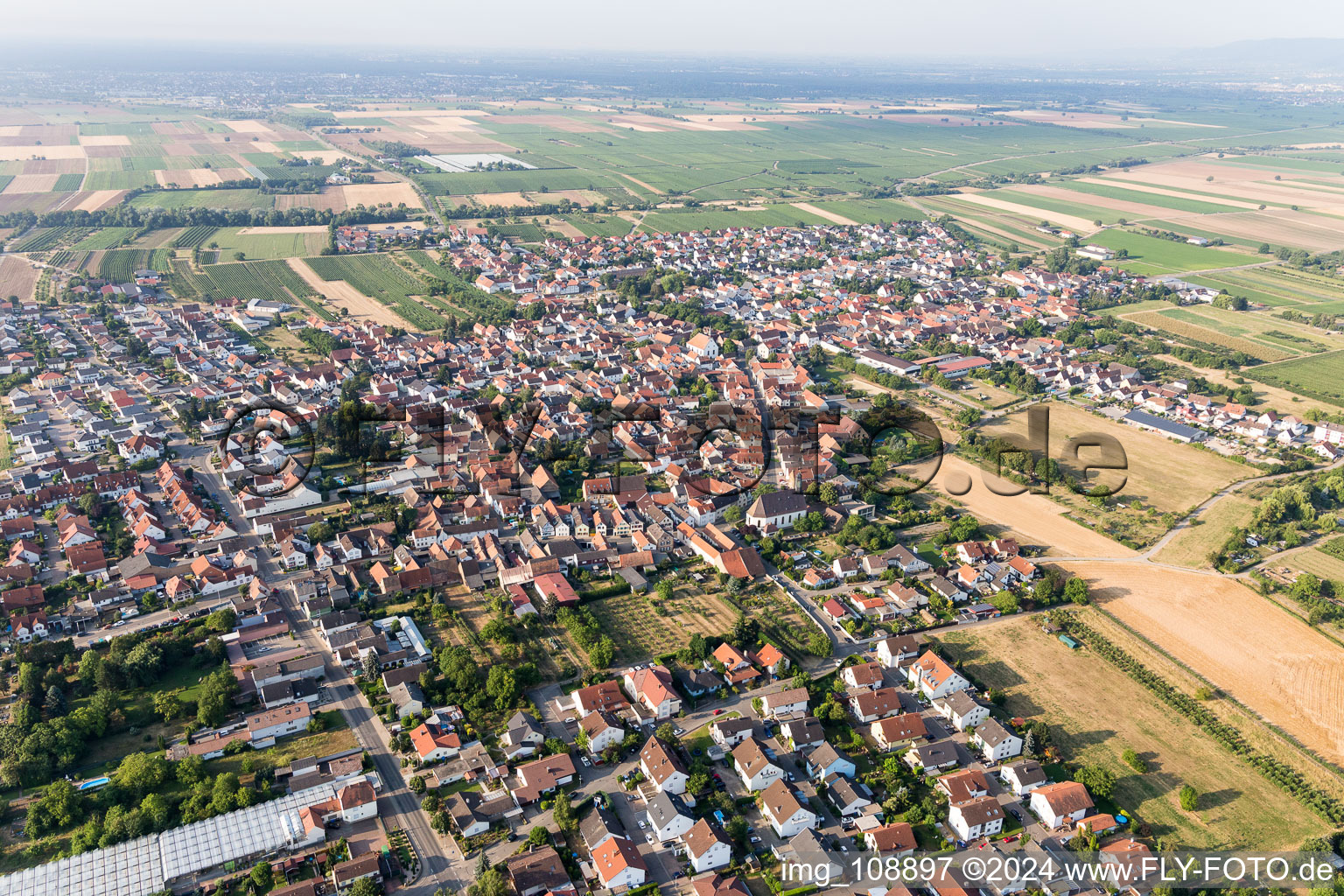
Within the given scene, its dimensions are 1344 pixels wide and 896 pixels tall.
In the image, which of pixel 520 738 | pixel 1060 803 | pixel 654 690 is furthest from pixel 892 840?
pixel 520 738

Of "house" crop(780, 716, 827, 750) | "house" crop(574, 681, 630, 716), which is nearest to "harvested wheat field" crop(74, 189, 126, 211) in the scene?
"house" crop(574, 681, 630, 716)

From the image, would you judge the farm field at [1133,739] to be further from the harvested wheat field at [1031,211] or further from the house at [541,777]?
the harvested wheat field at [1031,211]

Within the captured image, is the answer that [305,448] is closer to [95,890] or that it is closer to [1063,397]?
[95,890]

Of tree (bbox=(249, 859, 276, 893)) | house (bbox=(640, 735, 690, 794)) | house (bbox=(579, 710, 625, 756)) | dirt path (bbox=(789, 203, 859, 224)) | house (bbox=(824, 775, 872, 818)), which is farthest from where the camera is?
dirt path (bbox=(789, 203, 859, 224))

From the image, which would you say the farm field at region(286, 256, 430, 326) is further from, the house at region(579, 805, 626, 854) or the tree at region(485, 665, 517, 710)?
the house at region(579, 805, 626, 854)

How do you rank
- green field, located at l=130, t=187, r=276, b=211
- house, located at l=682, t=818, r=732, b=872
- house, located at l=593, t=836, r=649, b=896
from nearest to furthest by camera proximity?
house, located at l=593, t=836, r=649, b=896, house, located at l=682, t=818, r=732, b=872, green field, located at l=130, t=187, r=276, b=211

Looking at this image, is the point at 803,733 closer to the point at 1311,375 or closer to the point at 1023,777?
the point at 1023,777

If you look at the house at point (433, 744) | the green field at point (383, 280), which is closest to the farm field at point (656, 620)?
the house at point (433, 744)
